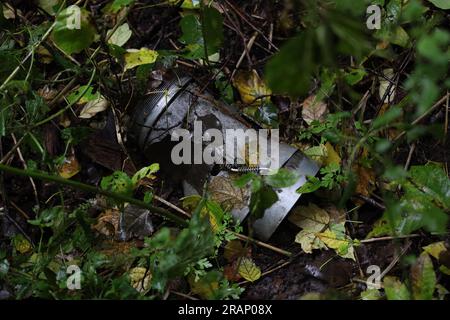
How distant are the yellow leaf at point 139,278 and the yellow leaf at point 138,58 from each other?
2.27 ft

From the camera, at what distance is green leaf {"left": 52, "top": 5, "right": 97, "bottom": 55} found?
1460mm

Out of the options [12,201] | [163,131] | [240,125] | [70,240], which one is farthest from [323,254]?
[12,201]

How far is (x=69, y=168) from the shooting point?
1.89 metres

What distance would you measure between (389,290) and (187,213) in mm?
678

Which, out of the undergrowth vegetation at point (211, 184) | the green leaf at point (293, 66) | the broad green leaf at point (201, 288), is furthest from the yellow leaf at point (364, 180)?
the green leaf at point (293, 66)

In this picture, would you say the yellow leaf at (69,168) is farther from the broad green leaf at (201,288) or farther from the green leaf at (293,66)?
the green leaf at (293,66)

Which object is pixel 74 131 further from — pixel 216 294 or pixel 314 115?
pixel 314 115

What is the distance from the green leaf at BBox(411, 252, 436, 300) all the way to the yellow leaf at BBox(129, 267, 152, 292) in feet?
2.29

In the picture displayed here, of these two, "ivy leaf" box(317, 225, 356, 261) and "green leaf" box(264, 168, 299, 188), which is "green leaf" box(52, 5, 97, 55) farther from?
"ivy leaf" box(317, 225, 356, 261)

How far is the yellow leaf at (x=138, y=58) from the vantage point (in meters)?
1.90

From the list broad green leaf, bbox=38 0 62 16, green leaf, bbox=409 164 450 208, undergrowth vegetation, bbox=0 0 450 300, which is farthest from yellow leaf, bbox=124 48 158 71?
green leaf, bbox=409 164 450 208

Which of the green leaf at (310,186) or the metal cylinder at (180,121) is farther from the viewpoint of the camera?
the metal cylinder at (180,121)

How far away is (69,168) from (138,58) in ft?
1.42

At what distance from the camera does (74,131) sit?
163cm
